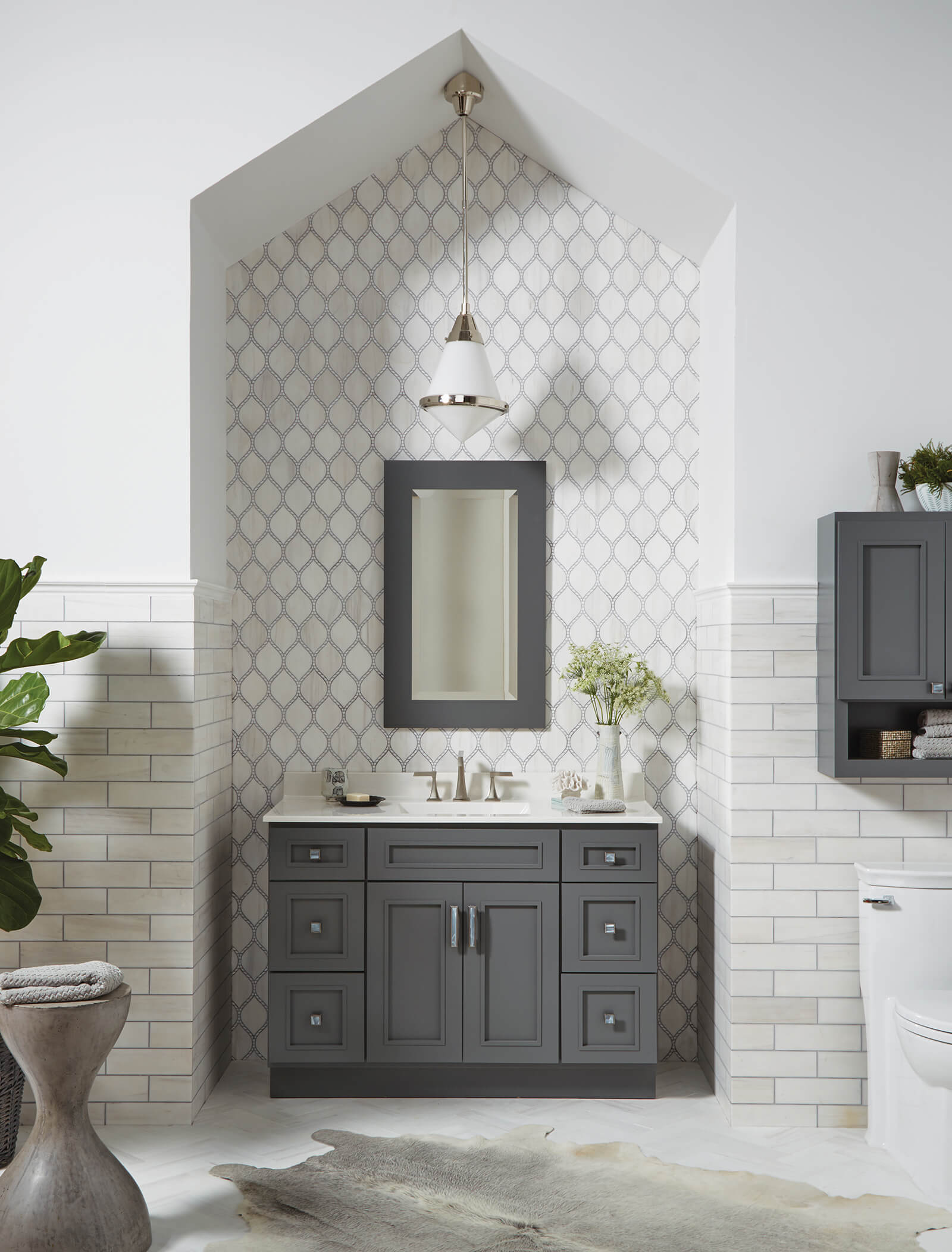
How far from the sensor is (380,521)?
11.5 ft

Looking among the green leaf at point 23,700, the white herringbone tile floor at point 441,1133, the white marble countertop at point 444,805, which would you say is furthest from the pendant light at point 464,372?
the white herringbone tile floor at point 441,1133

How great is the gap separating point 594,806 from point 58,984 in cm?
161

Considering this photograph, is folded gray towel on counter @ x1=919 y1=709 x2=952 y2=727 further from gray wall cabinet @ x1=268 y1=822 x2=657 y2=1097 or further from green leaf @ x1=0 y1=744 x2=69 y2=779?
green leaf @ x1=0 y1=744 x2=69 y2=779

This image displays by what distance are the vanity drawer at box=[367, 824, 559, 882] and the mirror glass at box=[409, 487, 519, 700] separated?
22.3 inches

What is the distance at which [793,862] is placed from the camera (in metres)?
2.96

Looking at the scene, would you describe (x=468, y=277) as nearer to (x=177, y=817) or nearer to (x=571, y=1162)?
(x=177, y=817)

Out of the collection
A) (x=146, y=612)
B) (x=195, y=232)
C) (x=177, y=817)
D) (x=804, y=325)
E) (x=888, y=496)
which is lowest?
(x=177, y=817)

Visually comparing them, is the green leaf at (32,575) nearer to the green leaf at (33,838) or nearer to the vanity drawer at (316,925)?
the green leaf at (33,838)

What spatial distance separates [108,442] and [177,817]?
45.2 inches

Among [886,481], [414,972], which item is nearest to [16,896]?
[414,972]

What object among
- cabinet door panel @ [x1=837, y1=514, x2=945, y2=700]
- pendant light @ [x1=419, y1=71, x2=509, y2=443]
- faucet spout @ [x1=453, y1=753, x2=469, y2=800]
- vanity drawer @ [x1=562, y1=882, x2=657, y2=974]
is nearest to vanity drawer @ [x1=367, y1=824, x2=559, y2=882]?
vanity drawer @ [x1=562, y1=882, x2=657, y2=974]

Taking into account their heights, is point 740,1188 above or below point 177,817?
below

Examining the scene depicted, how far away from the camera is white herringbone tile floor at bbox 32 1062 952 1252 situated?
8.32 ft

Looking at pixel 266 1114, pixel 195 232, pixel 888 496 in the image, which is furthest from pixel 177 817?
pixel 888 496
